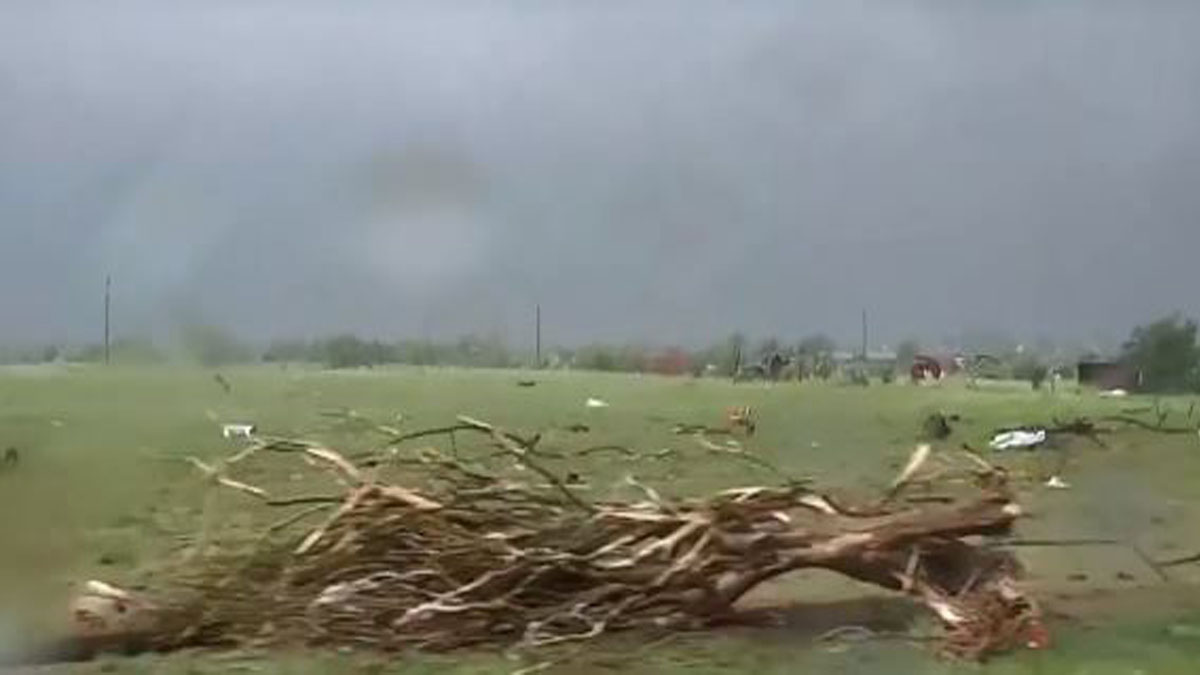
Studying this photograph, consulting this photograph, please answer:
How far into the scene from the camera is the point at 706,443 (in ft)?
16.2

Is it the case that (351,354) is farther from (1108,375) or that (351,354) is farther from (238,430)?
(1108,375)

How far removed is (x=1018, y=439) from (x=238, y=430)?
83.1 inches

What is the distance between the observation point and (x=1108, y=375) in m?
5.20

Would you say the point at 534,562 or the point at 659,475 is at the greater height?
the point at 659,475

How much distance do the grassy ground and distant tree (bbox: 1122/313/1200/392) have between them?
0.11 meters

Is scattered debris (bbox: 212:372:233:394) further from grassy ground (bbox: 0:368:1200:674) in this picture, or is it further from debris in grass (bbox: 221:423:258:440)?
debris in grass (bbox: 221:423:258:440)

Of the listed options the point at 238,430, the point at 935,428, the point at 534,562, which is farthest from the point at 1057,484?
the point at 238,430

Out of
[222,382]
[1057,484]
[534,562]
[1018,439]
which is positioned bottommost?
[534,562]

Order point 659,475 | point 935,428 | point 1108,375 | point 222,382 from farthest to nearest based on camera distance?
point 1108,375 → point 935,428 → point 659,475 → point 222,382

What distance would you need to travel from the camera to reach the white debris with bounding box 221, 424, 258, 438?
4.67 meters

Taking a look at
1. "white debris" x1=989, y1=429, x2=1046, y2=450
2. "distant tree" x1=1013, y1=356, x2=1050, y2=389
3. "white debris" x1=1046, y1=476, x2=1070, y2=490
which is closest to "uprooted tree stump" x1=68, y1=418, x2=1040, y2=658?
"white debris" x1=1046, y1=476, x2=1070, y2=490

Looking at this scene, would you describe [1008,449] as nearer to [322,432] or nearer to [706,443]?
[706,443]

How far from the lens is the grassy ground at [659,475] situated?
442 cm

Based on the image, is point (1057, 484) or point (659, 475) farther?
point (1057, 484)
